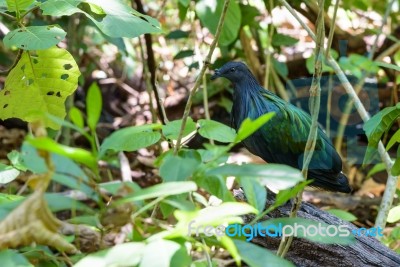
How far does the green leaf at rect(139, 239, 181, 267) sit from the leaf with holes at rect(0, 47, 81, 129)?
1.50 m

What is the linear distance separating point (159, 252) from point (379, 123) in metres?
1.11

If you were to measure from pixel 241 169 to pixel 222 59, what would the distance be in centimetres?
314

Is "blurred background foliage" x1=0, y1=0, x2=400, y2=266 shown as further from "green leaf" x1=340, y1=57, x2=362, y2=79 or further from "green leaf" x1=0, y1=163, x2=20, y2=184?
"green leaf" x1=0, y1=163, x2=20, y2=184

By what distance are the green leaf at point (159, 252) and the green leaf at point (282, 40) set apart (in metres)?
3.35

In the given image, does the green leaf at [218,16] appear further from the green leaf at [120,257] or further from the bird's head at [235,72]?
the green leaf at [120,257]

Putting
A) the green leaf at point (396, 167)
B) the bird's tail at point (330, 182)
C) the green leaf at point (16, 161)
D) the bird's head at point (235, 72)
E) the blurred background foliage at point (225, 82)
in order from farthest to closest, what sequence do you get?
the blurred background foliage at point (225, 82) < the bird's head at point (235, 72) < the bird's tail at point (330, 182) < the green leaf at point (16, 161) < the green leaf at point (396, 167)

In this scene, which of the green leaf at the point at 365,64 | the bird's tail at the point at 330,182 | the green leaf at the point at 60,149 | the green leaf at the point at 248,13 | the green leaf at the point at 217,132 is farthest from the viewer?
the green leaf at the point at 248,13

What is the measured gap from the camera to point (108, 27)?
7.57ft

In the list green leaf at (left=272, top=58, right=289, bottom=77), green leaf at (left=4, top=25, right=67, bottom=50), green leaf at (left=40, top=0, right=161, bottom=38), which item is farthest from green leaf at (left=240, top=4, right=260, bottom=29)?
green leaf at (left=4, top=25, right=67, bottom=50)

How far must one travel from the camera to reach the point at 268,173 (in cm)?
131

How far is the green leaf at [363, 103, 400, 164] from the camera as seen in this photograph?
2014 mm

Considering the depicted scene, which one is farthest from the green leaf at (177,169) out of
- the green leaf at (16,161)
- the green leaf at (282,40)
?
the green leaf at (282,40)

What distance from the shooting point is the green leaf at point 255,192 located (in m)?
1.51

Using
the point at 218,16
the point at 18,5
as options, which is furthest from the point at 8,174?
the point at 218,16
